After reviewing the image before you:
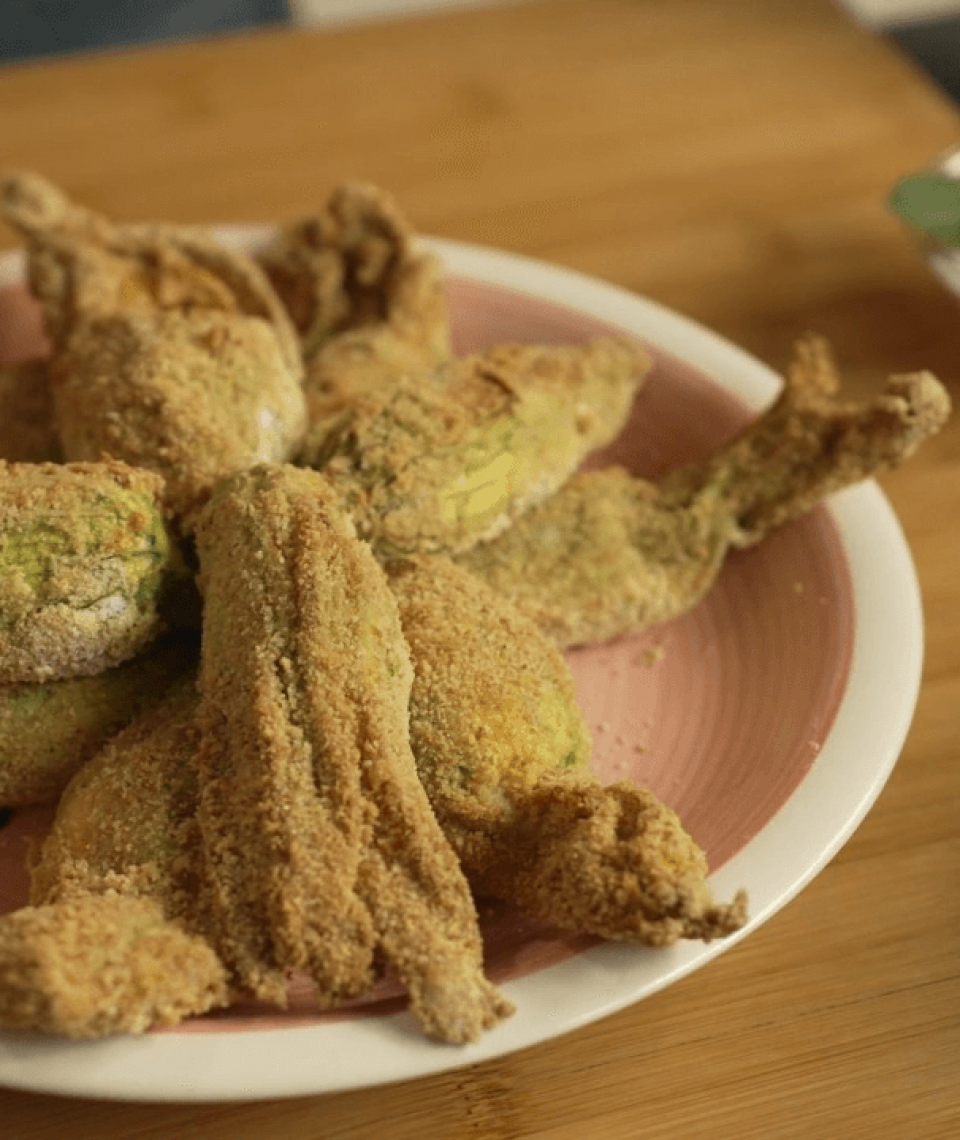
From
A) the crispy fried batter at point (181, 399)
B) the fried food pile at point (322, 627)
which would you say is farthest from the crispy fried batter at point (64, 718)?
the crispy fried batter at point (181, 399)

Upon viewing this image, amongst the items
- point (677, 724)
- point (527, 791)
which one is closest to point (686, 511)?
point (677, 724)

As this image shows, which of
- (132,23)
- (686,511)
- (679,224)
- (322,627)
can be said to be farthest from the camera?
(132,23)

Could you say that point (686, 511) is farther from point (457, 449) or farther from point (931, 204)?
point (931, 204)

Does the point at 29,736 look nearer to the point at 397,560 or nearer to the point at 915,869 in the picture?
the point at 397,560

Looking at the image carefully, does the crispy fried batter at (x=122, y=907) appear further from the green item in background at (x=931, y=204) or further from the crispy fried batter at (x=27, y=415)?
the green item in background at (x=931, y=204)

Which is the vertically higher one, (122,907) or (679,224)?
(679,224)

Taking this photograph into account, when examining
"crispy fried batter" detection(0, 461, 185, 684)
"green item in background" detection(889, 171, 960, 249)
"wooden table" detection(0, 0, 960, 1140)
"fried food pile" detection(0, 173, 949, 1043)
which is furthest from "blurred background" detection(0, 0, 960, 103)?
"crispy fried batter" detection(0, 461, 185, 684)

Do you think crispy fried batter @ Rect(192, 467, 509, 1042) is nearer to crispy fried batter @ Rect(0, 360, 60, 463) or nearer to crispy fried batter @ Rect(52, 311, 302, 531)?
crispy fried batter @ Rect(52, 311, 302, 531)
